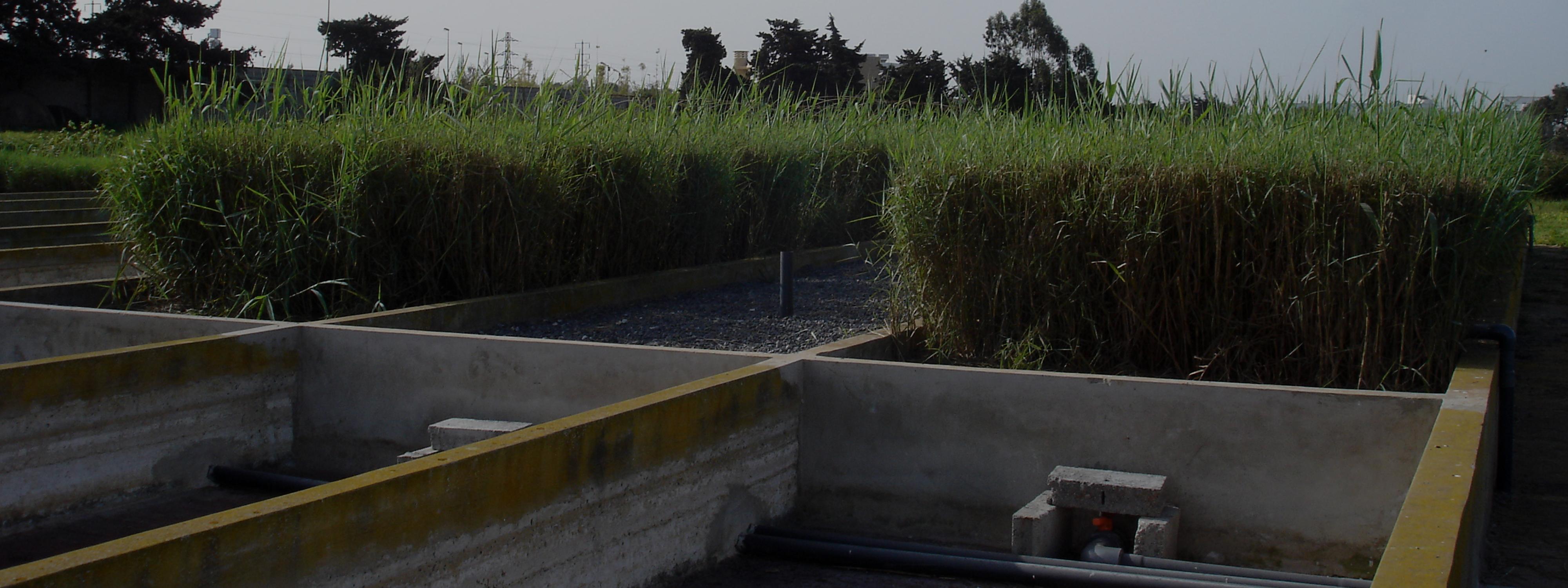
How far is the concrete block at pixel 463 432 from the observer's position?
15.8 ft

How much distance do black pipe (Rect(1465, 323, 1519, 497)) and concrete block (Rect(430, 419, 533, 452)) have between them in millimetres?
4300

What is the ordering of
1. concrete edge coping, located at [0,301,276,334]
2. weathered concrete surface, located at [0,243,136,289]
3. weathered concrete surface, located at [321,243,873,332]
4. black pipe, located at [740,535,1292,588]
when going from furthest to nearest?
1. weathered concrete surface, located at [0,243,136,289]
2. weathered concrete surface, located at [321,243,873,332]
3. concrete edge coping, located at [0,301,276,334]
4. black pipe, located at [740,535,1292,588]

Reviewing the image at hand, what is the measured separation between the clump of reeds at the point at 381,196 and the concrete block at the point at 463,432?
172 cm

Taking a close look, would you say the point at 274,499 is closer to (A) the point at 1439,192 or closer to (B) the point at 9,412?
(B) the point at 9,412

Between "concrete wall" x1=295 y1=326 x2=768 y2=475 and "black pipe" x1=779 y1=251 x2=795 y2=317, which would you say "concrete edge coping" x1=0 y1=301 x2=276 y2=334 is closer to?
"concrete wall" x1=295 y1=326 x2=768 y2=475

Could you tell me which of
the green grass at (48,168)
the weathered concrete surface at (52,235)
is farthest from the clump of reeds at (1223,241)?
the green grass at (48,168)

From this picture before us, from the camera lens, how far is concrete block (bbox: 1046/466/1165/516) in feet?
13.6

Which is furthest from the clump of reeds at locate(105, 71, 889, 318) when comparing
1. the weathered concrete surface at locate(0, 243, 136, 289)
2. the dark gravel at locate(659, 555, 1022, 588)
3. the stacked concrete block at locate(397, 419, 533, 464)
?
the dark gravel at locate(659, 555, 1022, 588)

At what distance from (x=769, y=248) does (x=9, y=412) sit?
672 cm

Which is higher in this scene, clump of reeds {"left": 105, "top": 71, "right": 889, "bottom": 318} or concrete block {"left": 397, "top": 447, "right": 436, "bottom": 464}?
clump of reeds {"left": 105, "top": 71, "right": 889, "bottom": 318}

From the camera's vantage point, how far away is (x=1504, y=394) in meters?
5.27

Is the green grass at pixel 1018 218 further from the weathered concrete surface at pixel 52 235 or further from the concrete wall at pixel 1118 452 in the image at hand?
the weathered concrete surface at pixel 52 235

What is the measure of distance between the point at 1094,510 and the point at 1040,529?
0.29m

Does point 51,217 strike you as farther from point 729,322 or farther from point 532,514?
point 532,514
